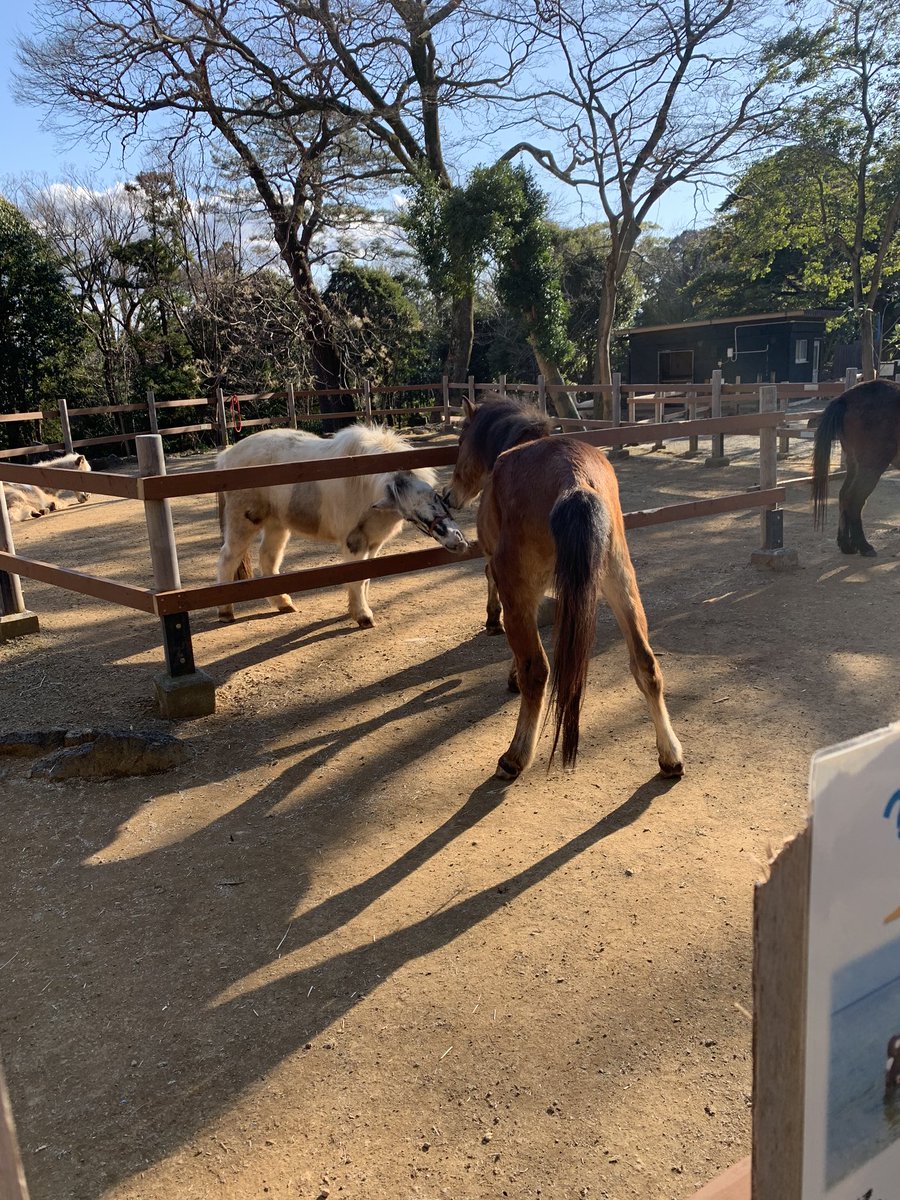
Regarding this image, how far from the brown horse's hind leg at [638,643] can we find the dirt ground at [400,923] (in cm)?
14

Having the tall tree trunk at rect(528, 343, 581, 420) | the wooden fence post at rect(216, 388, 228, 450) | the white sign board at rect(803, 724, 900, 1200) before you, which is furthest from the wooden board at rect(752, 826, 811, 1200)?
the wooden fence post at rect(216, 388, 228, 450)

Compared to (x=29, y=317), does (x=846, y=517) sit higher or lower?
lower

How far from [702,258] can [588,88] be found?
Result: 25.5m

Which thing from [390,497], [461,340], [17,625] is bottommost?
[17,625]

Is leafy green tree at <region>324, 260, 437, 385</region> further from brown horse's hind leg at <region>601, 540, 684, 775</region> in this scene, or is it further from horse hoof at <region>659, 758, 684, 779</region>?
horse hoof at <region>659, 758, 684, 779</region>

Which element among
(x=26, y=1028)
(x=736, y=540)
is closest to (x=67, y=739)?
(x=26, y=1028)

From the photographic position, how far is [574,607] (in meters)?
2.87

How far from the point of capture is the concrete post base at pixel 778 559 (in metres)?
6.54

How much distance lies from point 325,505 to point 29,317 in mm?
14945

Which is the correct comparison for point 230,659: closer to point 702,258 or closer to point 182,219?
point 182,219

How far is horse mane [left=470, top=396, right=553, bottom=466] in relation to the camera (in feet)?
14.7

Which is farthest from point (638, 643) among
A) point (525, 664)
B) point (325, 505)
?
point (325, 505)

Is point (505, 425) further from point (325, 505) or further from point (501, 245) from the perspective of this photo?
point (501, 245)

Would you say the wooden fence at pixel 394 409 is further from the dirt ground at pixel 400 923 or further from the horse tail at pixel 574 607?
the horse tail at pixel 574 607
